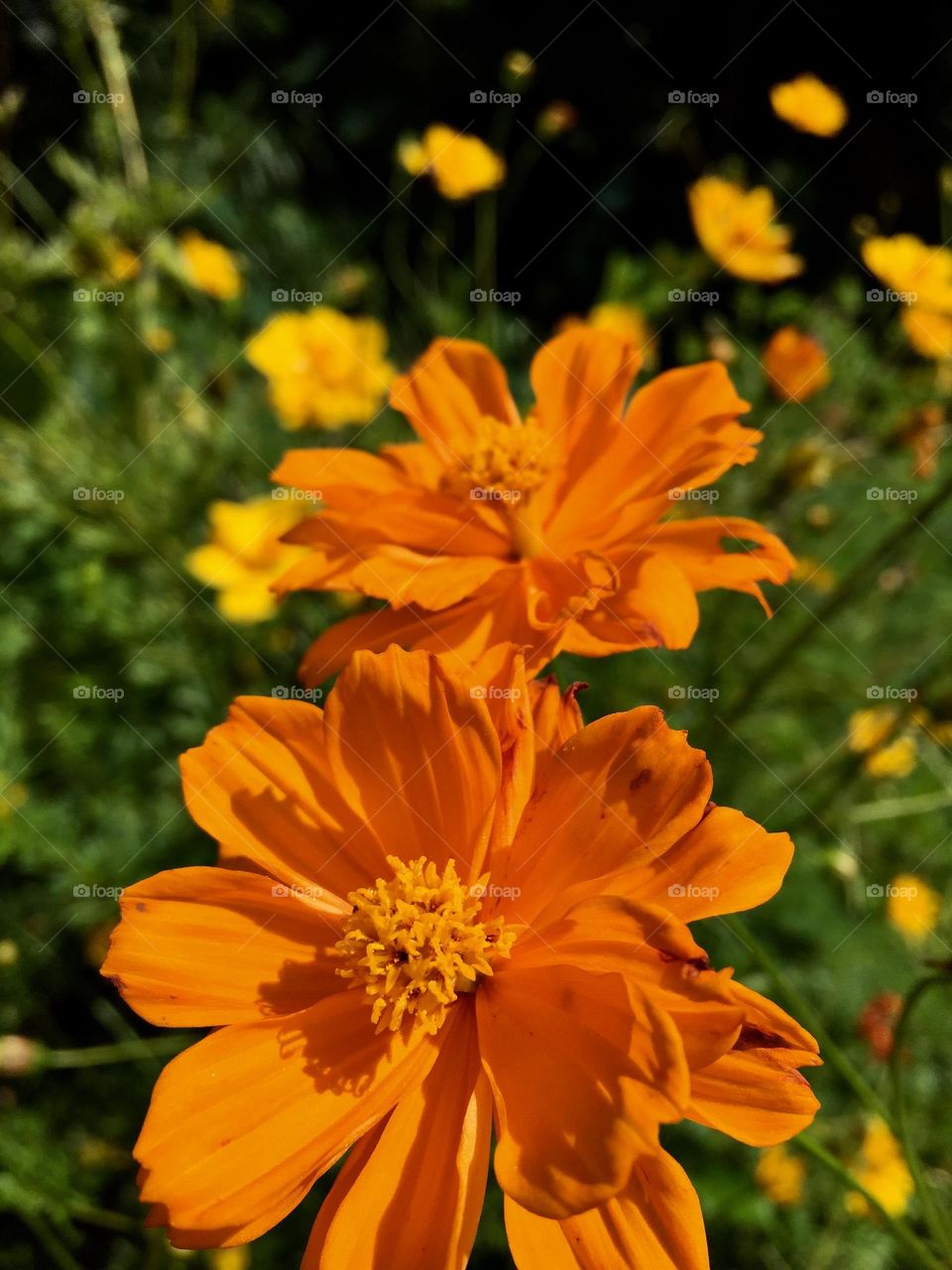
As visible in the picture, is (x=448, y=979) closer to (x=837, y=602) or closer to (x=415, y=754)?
(x=415, y=754)

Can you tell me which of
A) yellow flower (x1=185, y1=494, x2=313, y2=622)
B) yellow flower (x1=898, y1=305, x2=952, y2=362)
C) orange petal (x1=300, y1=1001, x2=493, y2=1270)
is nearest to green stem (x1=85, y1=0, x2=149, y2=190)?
yellow flower (x1=185, y1=494, x2=313, y2=622)

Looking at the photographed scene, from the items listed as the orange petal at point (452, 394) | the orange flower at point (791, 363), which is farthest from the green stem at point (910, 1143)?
the orange flower at point (791, 363)

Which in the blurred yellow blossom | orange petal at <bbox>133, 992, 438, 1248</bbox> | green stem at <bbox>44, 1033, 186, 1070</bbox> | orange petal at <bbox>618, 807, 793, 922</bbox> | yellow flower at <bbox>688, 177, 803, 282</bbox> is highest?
yellow flower at <bbox>688, 177, 803, 282</bbox>

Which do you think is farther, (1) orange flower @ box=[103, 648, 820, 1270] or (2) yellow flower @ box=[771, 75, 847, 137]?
(2) yellow flower @ box=[771, 75, 847, 137]

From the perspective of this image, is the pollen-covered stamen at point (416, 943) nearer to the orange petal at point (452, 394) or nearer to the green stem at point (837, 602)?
the orange petal at point (452, 394)

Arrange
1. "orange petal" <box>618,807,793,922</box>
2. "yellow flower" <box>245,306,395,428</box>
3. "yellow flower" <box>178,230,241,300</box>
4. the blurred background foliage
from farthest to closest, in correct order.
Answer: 1. "yellow flower" <box>178,230,241,300</box>
2. "yellow flower" <box>245,306,395,428</box>
3. the blurred background foliage
4. "orange petal" <box>618,807,793,922</box>

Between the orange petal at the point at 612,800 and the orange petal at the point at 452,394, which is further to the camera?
the orange petal at the point at 452,394

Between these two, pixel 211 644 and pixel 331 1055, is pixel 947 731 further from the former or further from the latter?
pixel 211 644

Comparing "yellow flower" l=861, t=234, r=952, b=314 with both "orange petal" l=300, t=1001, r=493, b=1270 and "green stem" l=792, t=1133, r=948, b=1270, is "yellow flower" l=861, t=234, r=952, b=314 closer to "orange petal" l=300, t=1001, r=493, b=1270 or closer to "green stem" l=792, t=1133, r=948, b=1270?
"green stem" l=792, t=1133, r=948, b=1270
